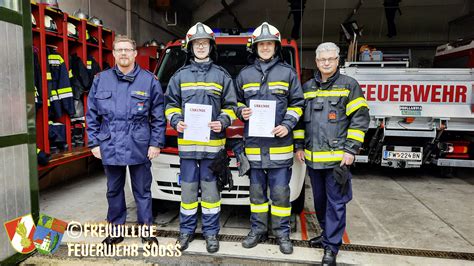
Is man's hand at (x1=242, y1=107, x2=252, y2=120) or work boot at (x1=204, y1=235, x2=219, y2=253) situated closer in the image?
man's hand at (x1=242, y1=107, x2=252, y2=120)

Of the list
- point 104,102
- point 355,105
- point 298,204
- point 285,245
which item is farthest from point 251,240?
point 104,102

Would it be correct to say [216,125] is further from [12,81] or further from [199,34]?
[12,81]

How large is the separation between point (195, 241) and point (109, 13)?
6068 millimetres

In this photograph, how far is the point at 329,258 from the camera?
2.95 meters

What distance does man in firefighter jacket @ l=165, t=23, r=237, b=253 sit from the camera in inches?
122

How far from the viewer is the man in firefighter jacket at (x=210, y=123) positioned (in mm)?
3090

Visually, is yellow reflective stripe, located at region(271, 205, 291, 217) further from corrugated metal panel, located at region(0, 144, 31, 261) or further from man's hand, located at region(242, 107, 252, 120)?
corrugated metal panel, located at region(0, 144, 31, 261)

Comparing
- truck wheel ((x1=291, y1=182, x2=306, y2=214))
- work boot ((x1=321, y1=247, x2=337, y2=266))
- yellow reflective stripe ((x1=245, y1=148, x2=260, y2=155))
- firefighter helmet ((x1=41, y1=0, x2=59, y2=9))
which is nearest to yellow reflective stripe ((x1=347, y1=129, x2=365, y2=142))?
yellow reflective stripe ((x1=245, y1=148, x2=260, y2=155))

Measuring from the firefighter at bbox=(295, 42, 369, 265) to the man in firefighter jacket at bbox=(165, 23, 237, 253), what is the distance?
753 millimetres

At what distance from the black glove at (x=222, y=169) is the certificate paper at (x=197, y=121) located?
8.9 inches

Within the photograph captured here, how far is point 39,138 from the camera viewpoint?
474cm

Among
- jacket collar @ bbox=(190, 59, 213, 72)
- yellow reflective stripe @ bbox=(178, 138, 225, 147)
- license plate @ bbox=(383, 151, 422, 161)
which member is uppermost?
jacket collar @ bbox=(190, 59, 213, 72)

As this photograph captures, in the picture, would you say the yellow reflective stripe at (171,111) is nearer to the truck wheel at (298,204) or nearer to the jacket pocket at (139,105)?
the jacket pocket at (139,105)

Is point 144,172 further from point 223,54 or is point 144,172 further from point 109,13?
point 109,13
